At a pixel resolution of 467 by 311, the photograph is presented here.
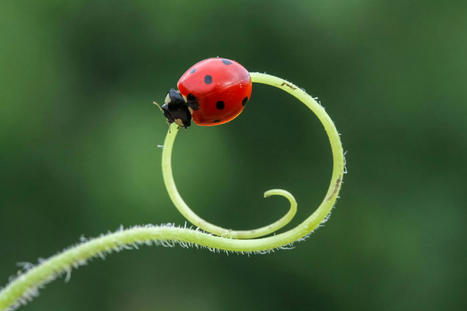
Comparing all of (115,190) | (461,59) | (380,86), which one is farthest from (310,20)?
(115,190)

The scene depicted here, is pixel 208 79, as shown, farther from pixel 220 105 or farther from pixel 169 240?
pixel 169 240

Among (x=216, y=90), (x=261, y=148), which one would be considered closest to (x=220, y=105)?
(x=216, y=90)

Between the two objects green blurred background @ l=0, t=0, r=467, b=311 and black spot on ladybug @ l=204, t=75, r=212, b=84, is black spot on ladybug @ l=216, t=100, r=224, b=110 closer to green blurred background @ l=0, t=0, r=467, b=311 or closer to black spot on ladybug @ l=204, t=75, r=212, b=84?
black spot on ladybug @ l=204, t=75, r=212, b=84

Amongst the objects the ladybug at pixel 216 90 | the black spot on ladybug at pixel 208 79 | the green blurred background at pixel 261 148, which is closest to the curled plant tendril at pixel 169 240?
the ladybug at pixel 216 90

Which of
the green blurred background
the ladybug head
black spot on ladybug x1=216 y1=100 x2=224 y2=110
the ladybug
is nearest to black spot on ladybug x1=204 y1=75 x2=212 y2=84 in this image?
the ladybug

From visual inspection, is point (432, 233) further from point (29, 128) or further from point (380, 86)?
point (29, 128)

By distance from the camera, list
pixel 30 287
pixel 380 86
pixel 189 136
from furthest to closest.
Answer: pixel 380 86
pixel 189 136
pixel 30 287

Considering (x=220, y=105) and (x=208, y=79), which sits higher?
(x=208, y=79)
